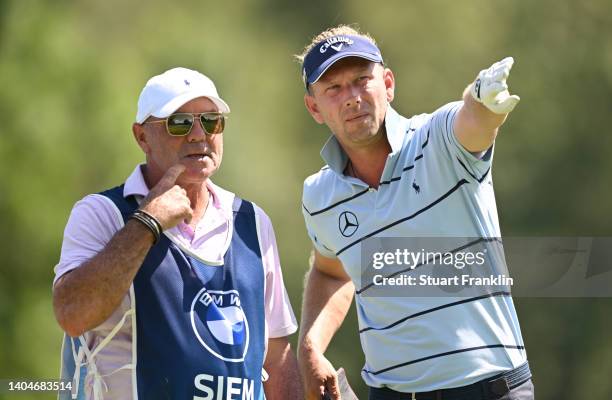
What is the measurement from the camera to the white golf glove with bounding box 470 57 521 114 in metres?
4.21

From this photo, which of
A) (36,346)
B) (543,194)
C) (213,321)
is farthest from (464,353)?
(543,194)

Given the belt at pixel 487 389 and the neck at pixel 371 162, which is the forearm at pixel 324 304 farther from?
the belt at pixel 487 389

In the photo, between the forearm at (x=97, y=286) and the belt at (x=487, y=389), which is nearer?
the forearm at (x=97, y=286)

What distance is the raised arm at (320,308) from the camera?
206 inches

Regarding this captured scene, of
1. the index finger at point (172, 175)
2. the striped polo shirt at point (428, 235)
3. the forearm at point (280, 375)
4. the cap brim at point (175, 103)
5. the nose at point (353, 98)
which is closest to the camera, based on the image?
the index finger at point (172, 175)

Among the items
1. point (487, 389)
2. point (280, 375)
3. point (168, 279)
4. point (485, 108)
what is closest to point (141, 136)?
point (168, 279)

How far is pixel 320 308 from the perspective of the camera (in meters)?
5.51

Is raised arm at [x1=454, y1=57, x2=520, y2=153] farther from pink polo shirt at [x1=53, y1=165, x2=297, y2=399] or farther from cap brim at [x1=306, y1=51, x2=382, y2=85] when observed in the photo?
pink polo shirt at [x1=53, y1=165, x2=297, y2=399]

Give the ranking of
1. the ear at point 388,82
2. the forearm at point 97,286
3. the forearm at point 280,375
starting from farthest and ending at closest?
the ear at point 388,82
the forearm at point 280,375
the forearm at point 97,286

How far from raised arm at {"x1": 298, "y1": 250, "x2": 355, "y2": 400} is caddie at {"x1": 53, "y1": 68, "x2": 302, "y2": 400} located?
0.39 m

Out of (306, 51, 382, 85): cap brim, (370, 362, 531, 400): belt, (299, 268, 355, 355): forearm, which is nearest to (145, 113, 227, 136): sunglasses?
(306, 51, 382, 85): cap brim

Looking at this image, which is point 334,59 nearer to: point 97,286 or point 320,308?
point 320,308

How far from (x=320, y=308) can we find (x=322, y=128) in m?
21.3

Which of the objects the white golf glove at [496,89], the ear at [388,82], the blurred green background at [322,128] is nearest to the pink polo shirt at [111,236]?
the ear at [388,82]
